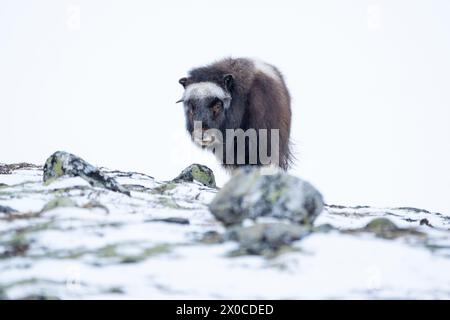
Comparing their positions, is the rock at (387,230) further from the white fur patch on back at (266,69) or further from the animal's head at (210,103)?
the white fur patch on back at (266,69)

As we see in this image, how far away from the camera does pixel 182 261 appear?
22.2 feet

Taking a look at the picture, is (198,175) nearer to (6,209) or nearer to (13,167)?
(13,167)

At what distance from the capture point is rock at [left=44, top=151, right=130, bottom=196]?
33.6 feet

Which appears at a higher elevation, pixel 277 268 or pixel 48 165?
pixel 48 165

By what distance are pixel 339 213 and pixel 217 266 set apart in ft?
16.0

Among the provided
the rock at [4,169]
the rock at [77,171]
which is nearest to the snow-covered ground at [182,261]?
the rock at [77,171]

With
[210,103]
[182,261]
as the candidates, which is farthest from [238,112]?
[182,261]

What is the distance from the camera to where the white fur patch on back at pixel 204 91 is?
12.2 metres

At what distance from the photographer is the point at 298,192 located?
26.3 ft

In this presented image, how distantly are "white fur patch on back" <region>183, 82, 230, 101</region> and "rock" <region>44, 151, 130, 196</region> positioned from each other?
2.59m

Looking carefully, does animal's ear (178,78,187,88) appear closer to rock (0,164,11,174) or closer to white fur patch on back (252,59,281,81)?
white fur patch on back (252,59,281,81)

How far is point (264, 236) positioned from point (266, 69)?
6.42 meters
